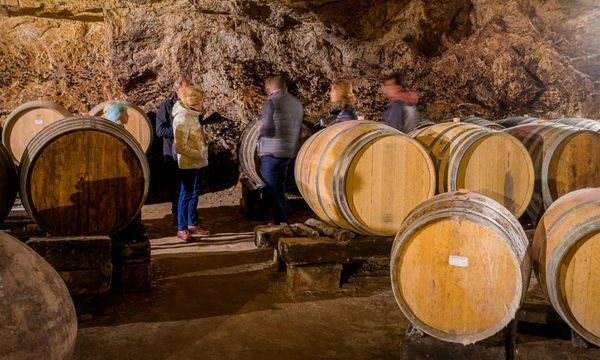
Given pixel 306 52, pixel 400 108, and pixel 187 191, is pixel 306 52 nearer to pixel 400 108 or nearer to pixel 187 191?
pixel 400 108

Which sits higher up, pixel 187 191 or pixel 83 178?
pixel 83 178

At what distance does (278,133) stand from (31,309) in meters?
4.23

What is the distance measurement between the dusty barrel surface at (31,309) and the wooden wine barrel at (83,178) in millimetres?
1997

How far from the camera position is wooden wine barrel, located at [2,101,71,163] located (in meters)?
8.22

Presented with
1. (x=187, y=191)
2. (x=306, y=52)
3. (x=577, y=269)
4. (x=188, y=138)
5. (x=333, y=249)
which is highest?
(x=306, y=52)

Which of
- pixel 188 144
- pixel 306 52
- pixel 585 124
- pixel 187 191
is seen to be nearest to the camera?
pixel 188 144

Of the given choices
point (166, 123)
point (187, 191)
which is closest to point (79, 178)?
point (187, 191)

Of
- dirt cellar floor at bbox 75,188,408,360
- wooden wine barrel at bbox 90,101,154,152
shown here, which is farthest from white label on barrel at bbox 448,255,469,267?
wooden wine barrel at bbox 90,101,154,152

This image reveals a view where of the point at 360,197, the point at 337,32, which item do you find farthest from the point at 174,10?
the point at 360,197

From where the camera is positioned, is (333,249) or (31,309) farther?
(333,249)

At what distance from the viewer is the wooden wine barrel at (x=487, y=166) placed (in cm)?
471

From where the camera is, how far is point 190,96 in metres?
6.04

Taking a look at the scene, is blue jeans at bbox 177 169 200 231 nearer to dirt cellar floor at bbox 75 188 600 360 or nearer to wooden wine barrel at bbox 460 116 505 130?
dirt cellar floor at bbox 75 188 600 360

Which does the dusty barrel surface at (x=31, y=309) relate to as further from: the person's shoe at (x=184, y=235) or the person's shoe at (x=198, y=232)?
the person's shoe at (x=198, y=232)
